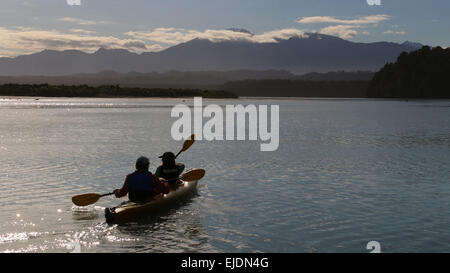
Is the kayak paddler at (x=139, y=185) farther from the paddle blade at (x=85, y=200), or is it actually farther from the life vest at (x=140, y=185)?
the paddle blade at (x=85, y=200)

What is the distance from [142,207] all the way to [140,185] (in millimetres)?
650

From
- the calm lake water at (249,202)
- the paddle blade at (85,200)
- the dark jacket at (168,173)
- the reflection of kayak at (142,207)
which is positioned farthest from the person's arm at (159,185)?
the paddle blade at (85,200)

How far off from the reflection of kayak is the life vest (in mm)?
248

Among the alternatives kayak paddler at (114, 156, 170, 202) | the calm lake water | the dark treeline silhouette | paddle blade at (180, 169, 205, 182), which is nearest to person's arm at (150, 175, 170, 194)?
kayak paddler at (114, 156, 170, 202)

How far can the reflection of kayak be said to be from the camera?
13102 mm

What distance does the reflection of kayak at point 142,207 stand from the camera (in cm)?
1310

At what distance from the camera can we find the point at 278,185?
18.8 m

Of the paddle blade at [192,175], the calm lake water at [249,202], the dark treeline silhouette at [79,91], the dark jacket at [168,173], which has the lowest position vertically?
the calm lake water at [249,202]

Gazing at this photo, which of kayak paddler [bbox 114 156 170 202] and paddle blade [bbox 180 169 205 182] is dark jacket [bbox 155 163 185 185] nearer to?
paddle blade [bbox 180 169 205 182]

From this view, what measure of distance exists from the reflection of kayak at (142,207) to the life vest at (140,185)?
0.81 feet

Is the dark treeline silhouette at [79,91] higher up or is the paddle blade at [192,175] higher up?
the dark treeline silhouette at [79,91]

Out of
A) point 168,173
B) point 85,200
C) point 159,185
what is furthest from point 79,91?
point 159,185

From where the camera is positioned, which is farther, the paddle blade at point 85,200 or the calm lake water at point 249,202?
the paddle blade at point 85,200
